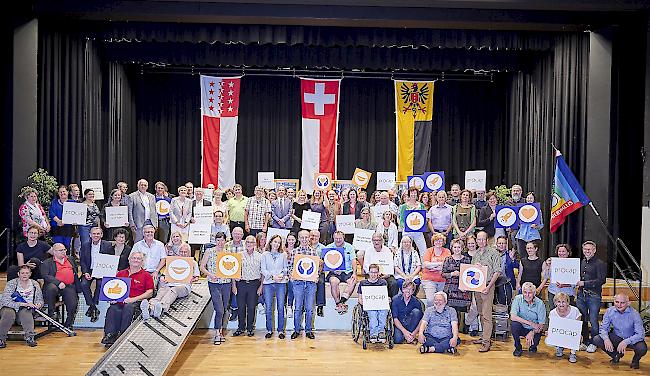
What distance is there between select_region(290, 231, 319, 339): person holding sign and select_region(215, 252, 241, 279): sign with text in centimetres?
78

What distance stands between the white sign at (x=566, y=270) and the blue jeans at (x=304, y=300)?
10.3 feet

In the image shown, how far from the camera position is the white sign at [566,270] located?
30.1 feet

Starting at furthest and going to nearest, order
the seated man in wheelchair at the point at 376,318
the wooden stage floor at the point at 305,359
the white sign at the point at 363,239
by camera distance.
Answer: the white sign at the point at 363,239, the seated man in wheelchair at the point at 376,318, the wooden stage floor at the point at 305,359

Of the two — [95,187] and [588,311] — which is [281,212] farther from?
[588,311]

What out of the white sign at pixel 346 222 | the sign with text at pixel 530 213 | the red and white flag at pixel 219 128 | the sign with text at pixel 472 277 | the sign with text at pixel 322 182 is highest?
the red and white flag at pixel 219 128

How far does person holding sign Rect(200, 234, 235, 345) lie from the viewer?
9414mm

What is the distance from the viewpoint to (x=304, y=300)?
973 cm

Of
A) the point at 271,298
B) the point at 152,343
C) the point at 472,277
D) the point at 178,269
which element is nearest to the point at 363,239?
the point at 271,298

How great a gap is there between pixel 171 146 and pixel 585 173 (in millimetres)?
9114

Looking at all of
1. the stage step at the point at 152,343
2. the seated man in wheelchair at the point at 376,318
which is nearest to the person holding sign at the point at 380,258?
the seated man in wheelchair at the point at 376,318

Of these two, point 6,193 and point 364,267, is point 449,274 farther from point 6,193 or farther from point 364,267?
point 6,193

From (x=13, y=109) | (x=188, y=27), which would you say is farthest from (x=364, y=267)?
(x=13, y=109)

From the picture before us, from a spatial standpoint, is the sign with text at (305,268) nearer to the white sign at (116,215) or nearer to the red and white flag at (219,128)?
the white sign at (116,215)

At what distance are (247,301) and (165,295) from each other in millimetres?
1091
